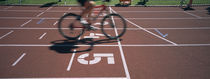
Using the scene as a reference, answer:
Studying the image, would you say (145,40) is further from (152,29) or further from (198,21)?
(198,21)

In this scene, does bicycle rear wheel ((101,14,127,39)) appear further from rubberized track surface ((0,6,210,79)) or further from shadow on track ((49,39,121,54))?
shadow on track ((49,39,121,54))

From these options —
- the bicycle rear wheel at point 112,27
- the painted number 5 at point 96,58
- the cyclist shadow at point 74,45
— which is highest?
the bicycle rear wheel at point 112,27

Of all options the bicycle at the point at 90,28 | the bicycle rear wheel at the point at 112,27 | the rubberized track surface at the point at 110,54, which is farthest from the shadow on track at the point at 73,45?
the bicycle rear wheel at the point at 112,27

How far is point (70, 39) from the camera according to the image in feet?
22.7

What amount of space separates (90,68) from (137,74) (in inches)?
48.6

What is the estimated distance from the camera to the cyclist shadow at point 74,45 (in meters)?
5.89

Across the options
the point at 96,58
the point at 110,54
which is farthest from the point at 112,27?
the point at 96,58

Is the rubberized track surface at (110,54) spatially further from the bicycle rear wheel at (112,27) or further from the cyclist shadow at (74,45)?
the bicycle rear wheel at (112,27)

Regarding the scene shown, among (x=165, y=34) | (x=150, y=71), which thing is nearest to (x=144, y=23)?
(x=165, y=34)

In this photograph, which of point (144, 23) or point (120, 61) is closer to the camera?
point (120, 61)

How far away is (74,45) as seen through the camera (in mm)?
6336

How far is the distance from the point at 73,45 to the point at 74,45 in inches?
1.4

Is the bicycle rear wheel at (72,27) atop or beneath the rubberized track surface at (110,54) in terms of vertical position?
atop

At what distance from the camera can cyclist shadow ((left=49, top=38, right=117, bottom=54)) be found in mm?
5887
